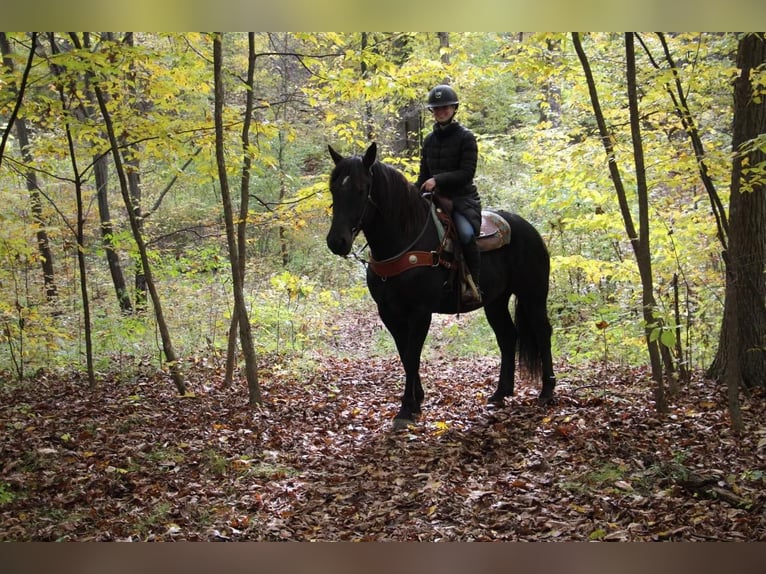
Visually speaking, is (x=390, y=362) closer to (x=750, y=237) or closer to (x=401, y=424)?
(x=401, y=424)

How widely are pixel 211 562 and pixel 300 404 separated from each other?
276 cm

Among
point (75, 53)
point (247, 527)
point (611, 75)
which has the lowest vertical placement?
point (247, 527)

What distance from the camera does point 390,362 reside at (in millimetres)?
7781

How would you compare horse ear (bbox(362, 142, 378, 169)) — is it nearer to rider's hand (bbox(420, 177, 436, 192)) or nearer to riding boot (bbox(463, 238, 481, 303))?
rider's hand (bbox(420, 177, 436, 192))

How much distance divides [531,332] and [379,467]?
7.63 ft

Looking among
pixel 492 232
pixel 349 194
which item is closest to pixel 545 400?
pixel 492 232

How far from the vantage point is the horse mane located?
4.53m

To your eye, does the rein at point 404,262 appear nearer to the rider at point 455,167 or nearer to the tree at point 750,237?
the rider at point 455,167

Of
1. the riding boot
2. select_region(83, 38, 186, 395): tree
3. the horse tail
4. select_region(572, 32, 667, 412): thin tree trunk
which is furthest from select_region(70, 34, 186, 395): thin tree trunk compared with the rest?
select_region(572, 32, 667, 412): thin tree trunk

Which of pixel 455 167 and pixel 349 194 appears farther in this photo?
pixel 455 167

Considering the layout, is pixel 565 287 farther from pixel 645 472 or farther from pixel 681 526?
A: pixel 681 526
